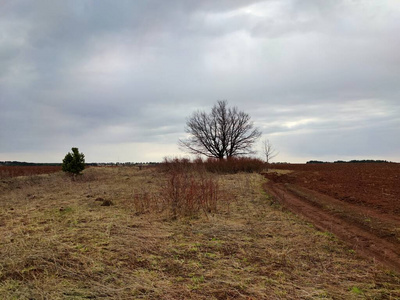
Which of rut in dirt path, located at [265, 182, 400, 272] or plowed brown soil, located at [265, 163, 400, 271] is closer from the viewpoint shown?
rut in dirt path, located at [265, 182, 400, 272]

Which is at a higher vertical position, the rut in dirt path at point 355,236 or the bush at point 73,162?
the bush at point 73,162

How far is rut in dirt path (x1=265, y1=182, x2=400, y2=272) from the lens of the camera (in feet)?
16.8

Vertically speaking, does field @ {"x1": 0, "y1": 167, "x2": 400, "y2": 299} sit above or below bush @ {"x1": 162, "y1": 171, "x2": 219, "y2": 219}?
below

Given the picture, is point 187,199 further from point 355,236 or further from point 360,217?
point 360,217

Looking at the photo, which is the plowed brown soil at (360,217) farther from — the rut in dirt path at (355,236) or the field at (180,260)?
the field at (180,260)

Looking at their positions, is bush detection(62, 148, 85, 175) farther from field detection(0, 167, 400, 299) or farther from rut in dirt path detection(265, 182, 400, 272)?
rut in dirt path detection(265, 182, 400, 272)

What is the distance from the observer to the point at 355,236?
6.40m

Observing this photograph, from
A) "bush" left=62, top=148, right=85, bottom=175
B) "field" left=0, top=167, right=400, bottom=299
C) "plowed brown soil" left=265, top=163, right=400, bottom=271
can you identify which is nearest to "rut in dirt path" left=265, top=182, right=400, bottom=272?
"plowed brown soil" left=265, top=163, right=400, bottom=271

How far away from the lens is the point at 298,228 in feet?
23.4

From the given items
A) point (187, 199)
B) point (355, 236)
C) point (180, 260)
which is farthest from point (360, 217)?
point (180, 260)

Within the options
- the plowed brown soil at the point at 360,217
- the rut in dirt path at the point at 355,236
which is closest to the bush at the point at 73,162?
the plowed brown soil at the point at 360,217

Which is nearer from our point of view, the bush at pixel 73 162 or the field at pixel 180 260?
the field at pixel 180 260

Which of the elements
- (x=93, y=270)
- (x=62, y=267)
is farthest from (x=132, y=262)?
(x=62, y=267)

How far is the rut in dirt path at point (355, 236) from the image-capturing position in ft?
16.8
